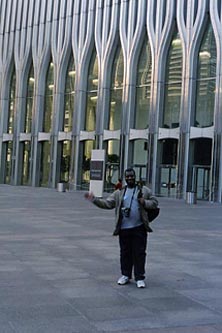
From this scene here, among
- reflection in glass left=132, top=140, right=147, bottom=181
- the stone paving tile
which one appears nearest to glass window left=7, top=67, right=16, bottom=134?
reflection in glass left=132, top=140, right=147, bottom=181

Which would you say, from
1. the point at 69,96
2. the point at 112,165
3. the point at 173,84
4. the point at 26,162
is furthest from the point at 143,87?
the point at 26,162

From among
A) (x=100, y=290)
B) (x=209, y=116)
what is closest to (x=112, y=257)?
(x=100, y=290)

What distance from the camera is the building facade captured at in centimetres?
3484

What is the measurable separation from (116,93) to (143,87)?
9.73ft

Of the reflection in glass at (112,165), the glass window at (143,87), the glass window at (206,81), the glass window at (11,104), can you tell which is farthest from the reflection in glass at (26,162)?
the glass window at (206,81)

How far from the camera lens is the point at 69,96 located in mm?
45344

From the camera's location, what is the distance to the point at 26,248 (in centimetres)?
1045

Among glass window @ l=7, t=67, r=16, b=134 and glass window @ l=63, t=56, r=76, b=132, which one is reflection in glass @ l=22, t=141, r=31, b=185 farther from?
glass window @ l=63, t=56, r=76, b=132

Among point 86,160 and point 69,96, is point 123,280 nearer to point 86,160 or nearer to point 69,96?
point 86,160

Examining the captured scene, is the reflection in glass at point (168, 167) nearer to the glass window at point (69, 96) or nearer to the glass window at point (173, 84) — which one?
the glass window at point (173, 84)

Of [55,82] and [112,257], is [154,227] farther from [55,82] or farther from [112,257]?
[55,82]

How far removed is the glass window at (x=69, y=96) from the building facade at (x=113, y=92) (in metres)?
0.09

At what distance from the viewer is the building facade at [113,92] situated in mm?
34844

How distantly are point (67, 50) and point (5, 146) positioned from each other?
12.6 meters
